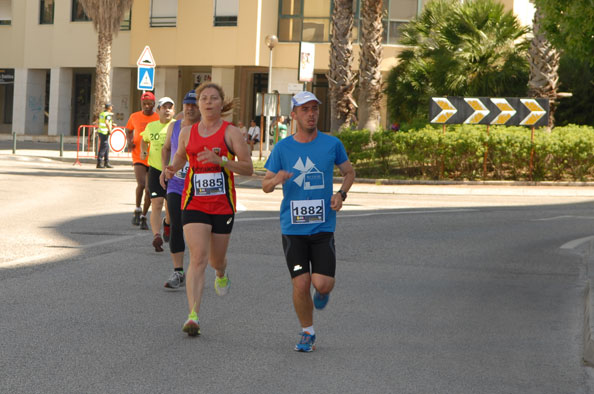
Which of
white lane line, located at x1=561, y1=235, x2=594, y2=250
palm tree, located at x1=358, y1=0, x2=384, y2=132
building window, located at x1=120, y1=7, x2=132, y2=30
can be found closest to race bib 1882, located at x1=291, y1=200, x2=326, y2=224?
white lane line, located at x1=561, y1=235, x2=594, y2=250

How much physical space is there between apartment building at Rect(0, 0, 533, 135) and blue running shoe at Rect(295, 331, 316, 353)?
32.6 m

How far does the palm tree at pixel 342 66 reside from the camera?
29.1 m

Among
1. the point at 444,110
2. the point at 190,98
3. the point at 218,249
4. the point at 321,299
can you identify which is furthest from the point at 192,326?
the point at 444,110

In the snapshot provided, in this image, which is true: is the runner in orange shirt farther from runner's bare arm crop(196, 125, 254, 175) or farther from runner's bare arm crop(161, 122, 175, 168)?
runner's bare arm crop(196, 125, 254, 175)

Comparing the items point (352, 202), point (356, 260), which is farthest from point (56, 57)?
point (356, 260)

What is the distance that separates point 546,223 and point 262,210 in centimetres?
507

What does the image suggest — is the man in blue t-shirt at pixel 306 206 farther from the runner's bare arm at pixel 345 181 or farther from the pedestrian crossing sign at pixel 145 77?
the pedestrian crossing sign at pixel 145 77

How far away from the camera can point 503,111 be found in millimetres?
26859

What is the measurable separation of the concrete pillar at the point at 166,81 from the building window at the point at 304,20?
6.43 meters

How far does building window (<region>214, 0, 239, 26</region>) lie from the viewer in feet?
144

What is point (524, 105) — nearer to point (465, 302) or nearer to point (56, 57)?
point (465, 302)

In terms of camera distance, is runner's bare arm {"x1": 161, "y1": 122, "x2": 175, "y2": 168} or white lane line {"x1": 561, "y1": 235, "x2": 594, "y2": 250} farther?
white lane line {"x1": 561, "y1": 235, "x2": 594, "y2": 250}

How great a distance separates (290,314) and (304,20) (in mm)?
36169

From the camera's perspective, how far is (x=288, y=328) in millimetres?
7742
